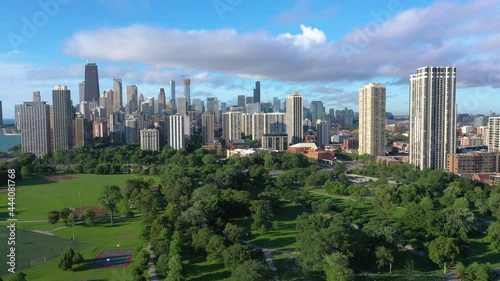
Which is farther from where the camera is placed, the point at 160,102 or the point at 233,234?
the point at 160,102

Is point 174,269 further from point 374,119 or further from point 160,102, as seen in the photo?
point 160,102

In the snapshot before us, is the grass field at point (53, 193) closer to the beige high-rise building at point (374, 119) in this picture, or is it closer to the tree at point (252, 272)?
the tree at point (252, 272)

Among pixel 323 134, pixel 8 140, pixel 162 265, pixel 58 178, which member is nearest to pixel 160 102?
pixel 8 140

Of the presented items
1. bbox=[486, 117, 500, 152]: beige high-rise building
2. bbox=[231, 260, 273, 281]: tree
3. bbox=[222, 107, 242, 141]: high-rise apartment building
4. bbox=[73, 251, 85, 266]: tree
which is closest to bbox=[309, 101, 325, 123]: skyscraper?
bbox=[222, 107, 242, 141]: high-rise apartment building

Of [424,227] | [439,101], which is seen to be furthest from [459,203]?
[439,101]

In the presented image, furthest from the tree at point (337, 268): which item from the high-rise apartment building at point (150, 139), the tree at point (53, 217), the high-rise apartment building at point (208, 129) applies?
the high-rise apartment building at point (208, 129)

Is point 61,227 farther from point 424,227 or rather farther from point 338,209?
point 424,227
